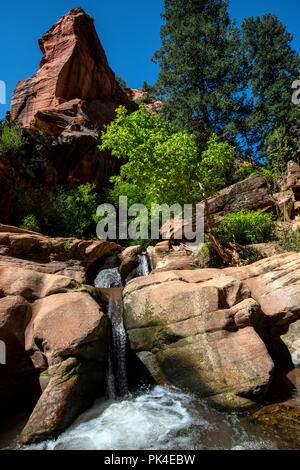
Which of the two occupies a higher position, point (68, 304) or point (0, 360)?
point (68, 304)

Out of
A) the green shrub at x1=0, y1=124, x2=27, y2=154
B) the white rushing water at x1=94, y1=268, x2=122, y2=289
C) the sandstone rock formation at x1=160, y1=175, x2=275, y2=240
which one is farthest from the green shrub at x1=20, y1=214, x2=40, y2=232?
the sandstone rock formation at x1=160, y1=175, x2=275, y2=240

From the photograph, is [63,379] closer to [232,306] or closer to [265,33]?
[232,306]

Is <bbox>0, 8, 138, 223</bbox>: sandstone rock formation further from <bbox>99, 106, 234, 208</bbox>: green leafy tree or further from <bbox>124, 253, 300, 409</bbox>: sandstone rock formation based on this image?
<bbox>124, 253, 300, 409</bbox>: sandstone rock formation

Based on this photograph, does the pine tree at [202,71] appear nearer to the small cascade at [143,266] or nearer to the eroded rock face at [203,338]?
the small cascade at [143,266]

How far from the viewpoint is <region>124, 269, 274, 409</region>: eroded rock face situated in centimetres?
→ 443

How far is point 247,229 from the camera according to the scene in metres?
10.6

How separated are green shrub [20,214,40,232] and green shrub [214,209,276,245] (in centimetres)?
962

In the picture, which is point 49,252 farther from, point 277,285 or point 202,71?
point 202,71

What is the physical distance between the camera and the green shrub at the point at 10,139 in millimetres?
15232

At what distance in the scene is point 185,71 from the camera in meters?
18.2

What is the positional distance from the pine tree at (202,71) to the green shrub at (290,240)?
416 inches

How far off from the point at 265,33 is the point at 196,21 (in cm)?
681

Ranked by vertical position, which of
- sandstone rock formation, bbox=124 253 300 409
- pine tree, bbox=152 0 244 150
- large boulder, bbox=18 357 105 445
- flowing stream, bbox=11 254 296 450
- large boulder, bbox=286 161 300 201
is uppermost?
pine tree, bbox=152 0 244 150
